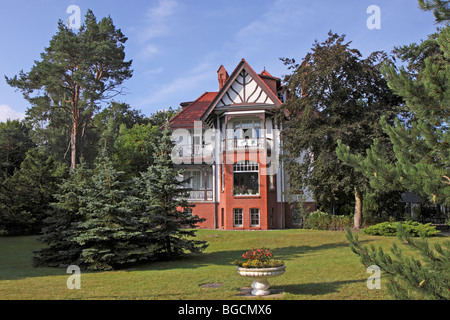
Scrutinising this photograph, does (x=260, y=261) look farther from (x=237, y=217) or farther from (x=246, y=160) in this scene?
(x=246, y=160)

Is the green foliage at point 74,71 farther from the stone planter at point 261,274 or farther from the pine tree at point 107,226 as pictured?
the stone planter at point 261,274

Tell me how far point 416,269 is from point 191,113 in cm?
3076

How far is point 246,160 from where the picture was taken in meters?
29.4

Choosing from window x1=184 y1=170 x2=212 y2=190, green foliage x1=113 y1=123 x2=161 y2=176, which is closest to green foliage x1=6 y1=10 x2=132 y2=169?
green foliage x1=113 y1=123 x2=161 y2=176

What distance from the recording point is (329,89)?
24.7 m

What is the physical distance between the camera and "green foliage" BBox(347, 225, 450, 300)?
593 centimetres

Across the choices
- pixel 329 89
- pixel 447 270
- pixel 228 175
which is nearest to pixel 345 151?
pixel 447 270

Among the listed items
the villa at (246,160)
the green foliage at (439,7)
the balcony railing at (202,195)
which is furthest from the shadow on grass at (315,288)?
the balcony railing at (202,195)

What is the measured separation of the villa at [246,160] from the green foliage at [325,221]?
141cm

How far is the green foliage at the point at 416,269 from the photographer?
19.5 feet

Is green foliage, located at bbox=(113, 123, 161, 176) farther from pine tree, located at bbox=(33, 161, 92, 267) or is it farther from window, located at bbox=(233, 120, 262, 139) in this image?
pine tree, located at bbox=(33, 161, 92, 267)

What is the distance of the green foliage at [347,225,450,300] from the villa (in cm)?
2105
